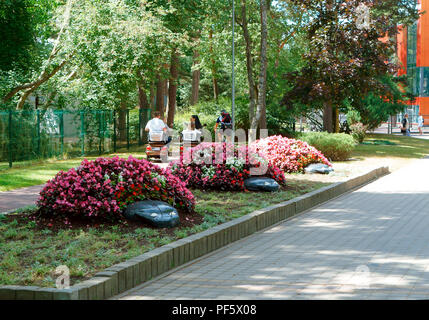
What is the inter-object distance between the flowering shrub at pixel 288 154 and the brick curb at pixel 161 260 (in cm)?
487

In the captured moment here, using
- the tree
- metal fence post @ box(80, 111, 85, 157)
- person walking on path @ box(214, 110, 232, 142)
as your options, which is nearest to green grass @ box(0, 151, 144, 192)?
metal fence post @ box(80, 111, 85, 157)

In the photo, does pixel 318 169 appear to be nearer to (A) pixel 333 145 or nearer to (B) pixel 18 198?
(A) pixel 333 145

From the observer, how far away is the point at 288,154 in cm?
1747

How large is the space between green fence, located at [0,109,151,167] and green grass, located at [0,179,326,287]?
1146cm

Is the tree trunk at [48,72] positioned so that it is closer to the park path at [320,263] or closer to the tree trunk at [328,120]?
the tree trunk at [328,120]

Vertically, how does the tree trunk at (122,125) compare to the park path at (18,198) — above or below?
above

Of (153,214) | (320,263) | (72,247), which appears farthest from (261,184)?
(72,247)

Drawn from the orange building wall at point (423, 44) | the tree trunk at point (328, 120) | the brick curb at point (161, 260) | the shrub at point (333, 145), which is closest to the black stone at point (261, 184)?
the brick curb at point (161, 260)

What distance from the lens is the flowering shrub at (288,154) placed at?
17219mm

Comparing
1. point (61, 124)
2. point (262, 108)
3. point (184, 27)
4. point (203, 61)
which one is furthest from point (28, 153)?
point (203, 61)

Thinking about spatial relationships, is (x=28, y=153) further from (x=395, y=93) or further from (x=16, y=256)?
(x=395, y=93)

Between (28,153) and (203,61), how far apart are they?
23191 mm

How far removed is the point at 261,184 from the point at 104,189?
4834 mm

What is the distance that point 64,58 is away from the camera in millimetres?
28250
